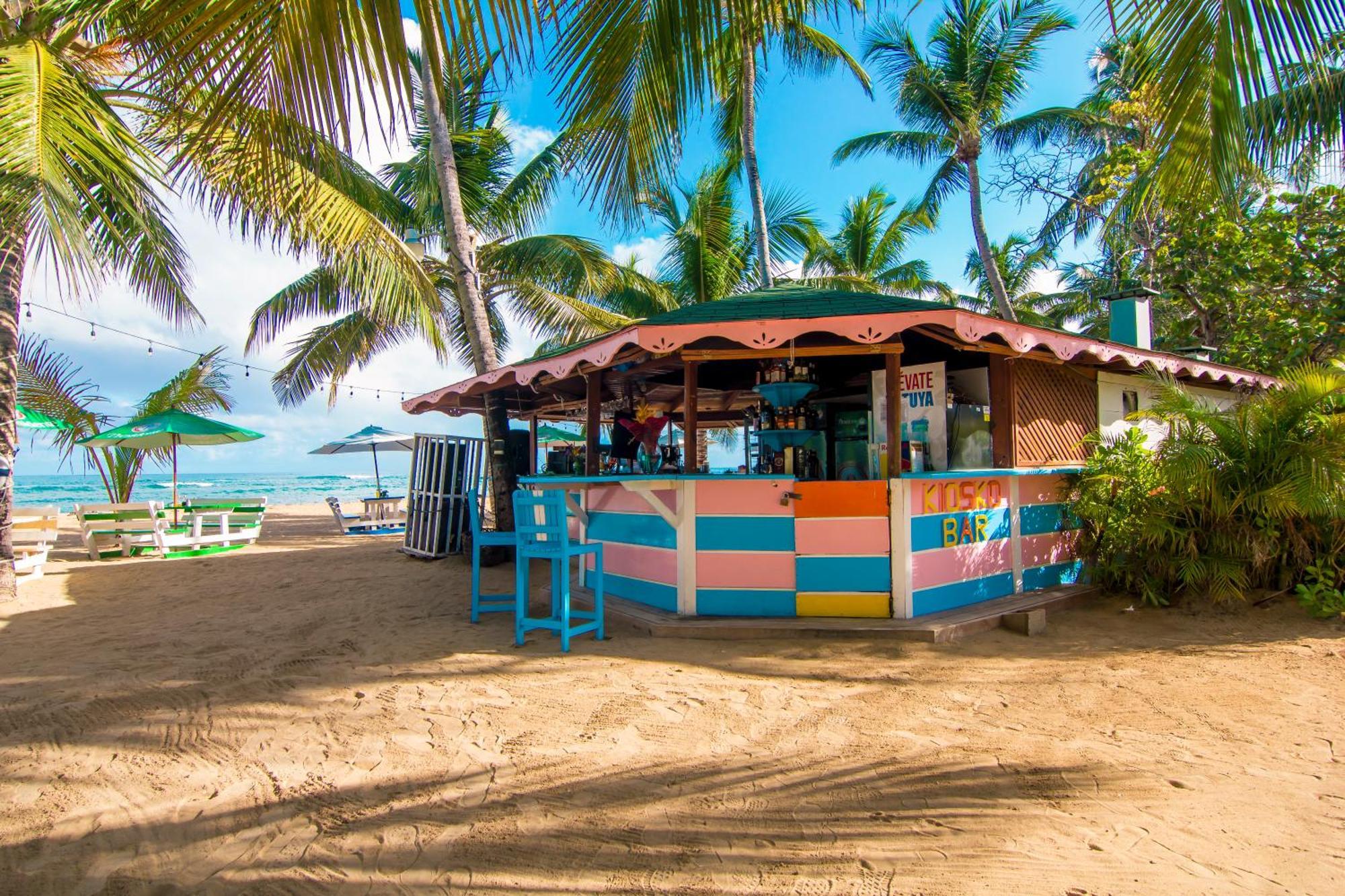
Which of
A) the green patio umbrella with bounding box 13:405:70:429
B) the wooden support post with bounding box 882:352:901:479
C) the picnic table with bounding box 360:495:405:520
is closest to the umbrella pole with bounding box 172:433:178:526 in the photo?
the green patio umbrella with bounding box 13:405:70:429

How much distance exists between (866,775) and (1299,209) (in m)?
12.2

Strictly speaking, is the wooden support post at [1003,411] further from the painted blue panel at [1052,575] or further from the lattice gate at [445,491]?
the lattice gate at [445,491]

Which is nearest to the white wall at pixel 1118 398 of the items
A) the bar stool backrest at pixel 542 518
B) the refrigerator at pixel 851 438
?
the refrigerator at pixel 851 438

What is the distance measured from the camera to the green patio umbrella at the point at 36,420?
1229 centimetres

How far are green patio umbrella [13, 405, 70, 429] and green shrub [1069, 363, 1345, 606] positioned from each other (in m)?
16.0

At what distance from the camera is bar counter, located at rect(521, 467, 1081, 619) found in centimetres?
575

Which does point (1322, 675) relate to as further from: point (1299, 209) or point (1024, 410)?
point (1299, 209)

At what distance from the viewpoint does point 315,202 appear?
7.77 meters

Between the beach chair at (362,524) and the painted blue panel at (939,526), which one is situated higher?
the painted blue panel at (939,526)

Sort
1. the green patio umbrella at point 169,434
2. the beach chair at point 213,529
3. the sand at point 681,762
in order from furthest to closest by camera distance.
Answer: the green patio umbrella at point 169,434
the beach chair at point 213,529
the sand at point 681,762

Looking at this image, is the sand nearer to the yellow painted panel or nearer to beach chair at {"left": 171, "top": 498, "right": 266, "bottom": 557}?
the yellow painted panel

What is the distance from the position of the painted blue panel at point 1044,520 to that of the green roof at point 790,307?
2.18 meters

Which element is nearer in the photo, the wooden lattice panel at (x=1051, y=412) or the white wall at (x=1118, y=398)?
the wooden lattice panel at (x=1051, y=412)

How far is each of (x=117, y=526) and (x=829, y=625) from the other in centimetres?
1164
